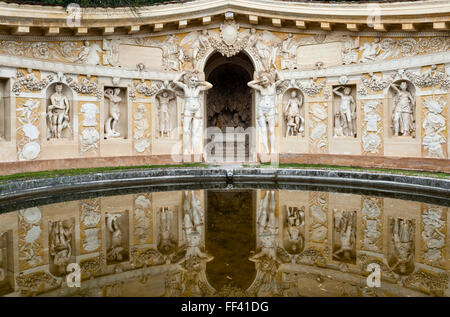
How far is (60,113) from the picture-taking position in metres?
13.1

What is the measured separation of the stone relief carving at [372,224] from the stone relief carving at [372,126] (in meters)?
6.31

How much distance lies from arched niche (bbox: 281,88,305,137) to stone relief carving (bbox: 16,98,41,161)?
385 inches

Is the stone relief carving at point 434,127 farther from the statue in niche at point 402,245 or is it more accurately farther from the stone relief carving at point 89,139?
the stone relief carving at point 89,139

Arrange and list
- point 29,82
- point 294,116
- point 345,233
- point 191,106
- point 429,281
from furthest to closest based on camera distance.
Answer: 1. point 294,116
2. point 191,106
3. point 29,82
4. point 345,233
5. point 429,281

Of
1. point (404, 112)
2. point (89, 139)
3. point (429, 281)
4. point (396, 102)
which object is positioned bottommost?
point (429, 281)

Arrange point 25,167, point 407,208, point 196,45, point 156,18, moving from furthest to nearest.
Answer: point 196,45 → point 156,18 → point 25,167 → point 407,208

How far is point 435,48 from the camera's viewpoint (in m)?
12.3

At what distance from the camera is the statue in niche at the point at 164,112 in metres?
15.4

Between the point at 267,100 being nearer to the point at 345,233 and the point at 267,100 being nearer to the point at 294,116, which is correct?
the point at 294,116

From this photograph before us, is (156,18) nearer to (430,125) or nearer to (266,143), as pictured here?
(266,143)

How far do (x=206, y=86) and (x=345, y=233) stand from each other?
35.9ft

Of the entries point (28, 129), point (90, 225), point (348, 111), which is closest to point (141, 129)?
point (28, 129)

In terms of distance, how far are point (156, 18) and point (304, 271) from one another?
1283 cm

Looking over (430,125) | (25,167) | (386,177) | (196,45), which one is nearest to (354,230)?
(386,177)
